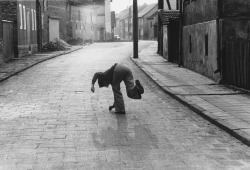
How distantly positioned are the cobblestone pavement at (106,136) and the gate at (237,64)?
2267mm

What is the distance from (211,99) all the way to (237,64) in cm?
254

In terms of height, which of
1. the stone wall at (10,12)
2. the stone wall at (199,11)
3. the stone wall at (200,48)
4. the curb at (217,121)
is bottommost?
the curb at (217,121)

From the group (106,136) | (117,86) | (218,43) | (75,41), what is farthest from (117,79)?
(75,41)

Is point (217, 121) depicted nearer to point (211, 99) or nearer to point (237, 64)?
point (211, 99)

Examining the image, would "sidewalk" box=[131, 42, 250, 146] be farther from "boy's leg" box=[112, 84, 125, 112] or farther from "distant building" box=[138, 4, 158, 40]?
"distant building" box=[138, 4, 158, 40]

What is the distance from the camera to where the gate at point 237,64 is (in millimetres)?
12367

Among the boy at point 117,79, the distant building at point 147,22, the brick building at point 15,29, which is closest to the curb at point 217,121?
the boy at point 117,79

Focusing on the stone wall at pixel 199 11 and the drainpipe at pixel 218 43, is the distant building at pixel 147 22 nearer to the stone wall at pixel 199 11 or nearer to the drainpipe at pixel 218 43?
the stone wall at pixel 199 11

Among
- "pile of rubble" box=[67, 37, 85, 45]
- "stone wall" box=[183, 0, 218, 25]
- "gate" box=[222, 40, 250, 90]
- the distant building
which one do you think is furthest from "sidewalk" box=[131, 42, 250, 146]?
the distant building

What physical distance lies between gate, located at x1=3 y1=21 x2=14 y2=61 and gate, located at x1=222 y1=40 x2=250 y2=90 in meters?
13.9

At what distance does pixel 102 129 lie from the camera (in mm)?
7992

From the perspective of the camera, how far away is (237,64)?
13.2 metres

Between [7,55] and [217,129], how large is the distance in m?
18.8

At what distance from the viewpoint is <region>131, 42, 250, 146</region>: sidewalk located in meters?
7.95
